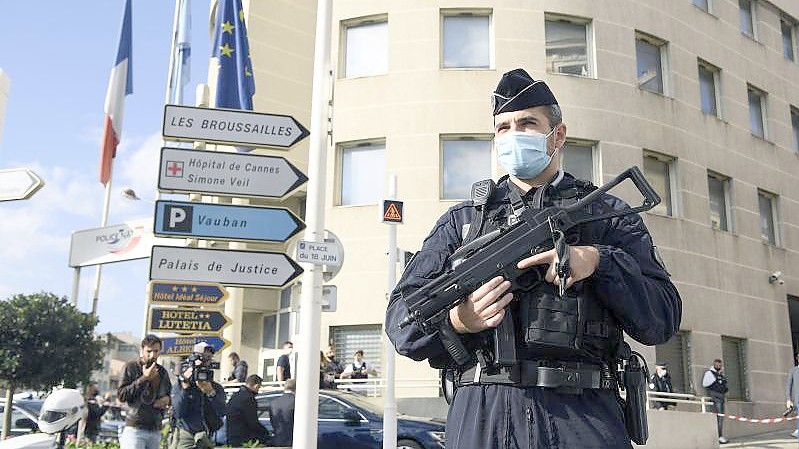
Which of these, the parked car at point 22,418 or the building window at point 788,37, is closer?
the parked car at point 22,418

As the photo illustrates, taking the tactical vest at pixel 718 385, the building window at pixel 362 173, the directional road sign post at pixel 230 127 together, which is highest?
the building window at pixel 362 173

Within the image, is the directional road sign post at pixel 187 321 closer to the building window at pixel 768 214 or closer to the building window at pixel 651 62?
the building window at pixel 651 62

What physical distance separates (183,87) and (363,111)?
9018 mm

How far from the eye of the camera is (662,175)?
1875 centimetres

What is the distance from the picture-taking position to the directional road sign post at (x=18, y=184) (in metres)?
5.73

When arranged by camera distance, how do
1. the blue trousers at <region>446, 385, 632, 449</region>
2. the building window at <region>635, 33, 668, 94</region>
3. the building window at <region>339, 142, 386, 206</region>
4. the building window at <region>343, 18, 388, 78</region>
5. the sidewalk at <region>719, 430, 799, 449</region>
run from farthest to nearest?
the building window at <region>635, 33, 668, 94</region> < the building window at <region>343, 18, 388, 78</region> < the building window at <region>339, 142, 386, 206</region> < the sidewalk at <region>719, 430, 799, 449</region> < the blue trousers at <region>446, 385, 632, 449</region>

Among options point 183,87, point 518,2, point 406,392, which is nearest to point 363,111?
point 518,2

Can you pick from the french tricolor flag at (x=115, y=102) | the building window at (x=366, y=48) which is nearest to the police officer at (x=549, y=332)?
the building window at (x=366, y=48)

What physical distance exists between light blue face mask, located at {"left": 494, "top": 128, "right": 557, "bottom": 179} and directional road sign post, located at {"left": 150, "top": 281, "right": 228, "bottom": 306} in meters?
7.48

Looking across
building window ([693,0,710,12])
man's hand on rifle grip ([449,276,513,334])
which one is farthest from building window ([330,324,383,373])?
man's hand on rifle grip ([449,276,513,334])

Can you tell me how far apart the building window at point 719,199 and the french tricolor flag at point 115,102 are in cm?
1700

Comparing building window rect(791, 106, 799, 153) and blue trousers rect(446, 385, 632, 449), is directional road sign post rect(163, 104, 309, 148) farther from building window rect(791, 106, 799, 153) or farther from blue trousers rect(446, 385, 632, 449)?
building window rect(791, 106, 799, 153)

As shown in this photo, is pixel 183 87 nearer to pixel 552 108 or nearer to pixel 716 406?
pixel 716 406

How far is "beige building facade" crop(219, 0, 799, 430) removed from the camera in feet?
55.0
